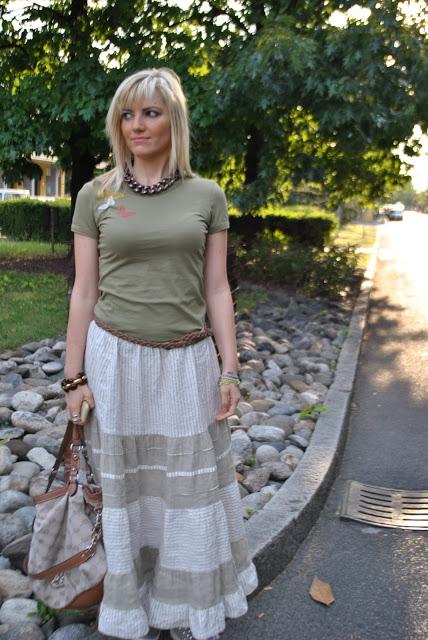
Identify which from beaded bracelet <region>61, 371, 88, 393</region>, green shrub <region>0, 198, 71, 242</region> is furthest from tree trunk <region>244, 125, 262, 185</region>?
beaded bracelet <region>61, 371, 88, 393</region>

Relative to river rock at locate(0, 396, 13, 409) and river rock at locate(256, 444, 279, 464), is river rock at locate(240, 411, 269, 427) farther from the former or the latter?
river rock at locate(0, 396, 13, 409)

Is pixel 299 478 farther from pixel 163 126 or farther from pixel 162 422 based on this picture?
pixel 163 126

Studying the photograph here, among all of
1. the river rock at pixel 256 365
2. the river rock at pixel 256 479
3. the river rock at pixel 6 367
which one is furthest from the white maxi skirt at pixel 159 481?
the river rock at pixel 256 365

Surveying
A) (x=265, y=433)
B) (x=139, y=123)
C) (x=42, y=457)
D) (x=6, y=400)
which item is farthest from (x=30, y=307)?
(x=139, y=123)

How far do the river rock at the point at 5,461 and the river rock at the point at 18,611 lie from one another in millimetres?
1227

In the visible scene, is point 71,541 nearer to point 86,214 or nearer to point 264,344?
point 86,214

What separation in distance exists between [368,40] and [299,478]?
6868 millimetres

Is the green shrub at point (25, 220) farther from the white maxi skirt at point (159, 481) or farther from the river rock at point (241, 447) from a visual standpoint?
the white maxi skirt at point (159, 481)

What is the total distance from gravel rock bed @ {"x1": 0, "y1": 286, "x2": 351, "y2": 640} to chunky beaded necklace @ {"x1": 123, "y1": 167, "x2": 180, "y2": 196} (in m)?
1.61

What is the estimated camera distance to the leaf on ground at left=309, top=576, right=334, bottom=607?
3.04 meters

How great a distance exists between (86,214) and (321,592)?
2.02m

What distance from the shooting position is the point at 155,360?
2.26m

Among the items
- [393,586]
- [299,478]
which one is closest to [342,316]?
[299,478]

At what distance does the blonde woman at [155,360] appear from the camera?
7.19ft
